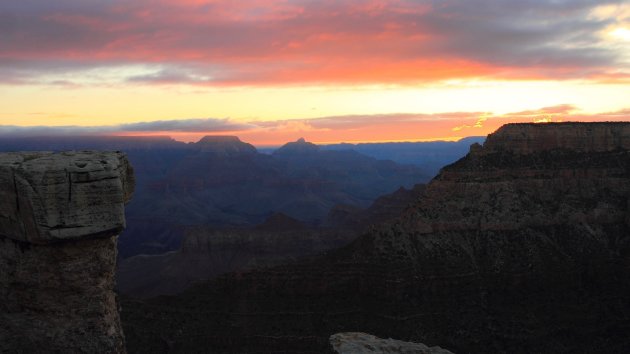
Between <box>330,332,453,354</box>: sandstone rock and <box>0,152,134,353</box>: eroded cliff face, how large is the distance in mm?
6413

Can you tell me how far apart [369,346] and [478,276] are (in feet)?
174

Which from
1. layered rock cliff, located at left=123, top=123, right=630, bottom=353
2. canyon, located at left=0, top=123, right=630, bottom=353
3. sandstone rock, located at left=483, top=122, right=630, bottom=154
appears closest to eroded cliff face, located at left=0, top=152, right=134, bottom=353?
canyon, located at left=0, top=123, right=630, bottom=353

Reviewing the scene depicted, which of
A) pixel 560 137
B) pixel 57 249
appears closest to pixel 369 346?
pixel 57 249

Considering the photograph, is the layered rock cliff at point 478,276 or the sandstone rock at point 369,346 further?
the layered rock cliff at point 478,276

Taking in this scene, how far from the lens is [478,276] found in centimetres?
6344

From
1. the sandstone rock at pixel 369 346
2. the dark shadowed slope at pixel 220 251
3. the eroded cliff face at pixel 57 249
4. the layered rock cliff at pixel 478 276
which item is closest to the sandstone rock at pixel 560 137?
the layered rock cliff at pixel 478 276

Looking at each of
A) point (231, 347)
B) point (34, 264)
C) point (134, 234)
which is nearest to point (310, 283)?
point (231, 347)

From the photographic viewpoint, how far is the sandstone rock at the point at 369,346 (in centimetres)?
1309

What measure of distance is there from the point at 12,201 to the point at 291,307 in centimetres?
4527

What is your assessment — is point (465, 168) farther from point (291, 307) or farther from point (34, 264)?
point (34, 264)

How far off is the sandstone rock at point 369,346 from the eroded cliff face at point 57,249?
6413 mm

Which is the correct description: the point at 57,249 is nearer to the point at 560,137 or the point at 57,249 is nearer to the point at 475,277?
the point at 475,277

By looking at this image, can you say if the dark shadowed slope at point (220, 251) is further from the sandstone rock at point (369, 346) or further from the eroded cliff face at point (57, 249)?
the sandstone rock at point (369, 346)

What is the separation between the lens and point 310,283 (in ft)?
202
